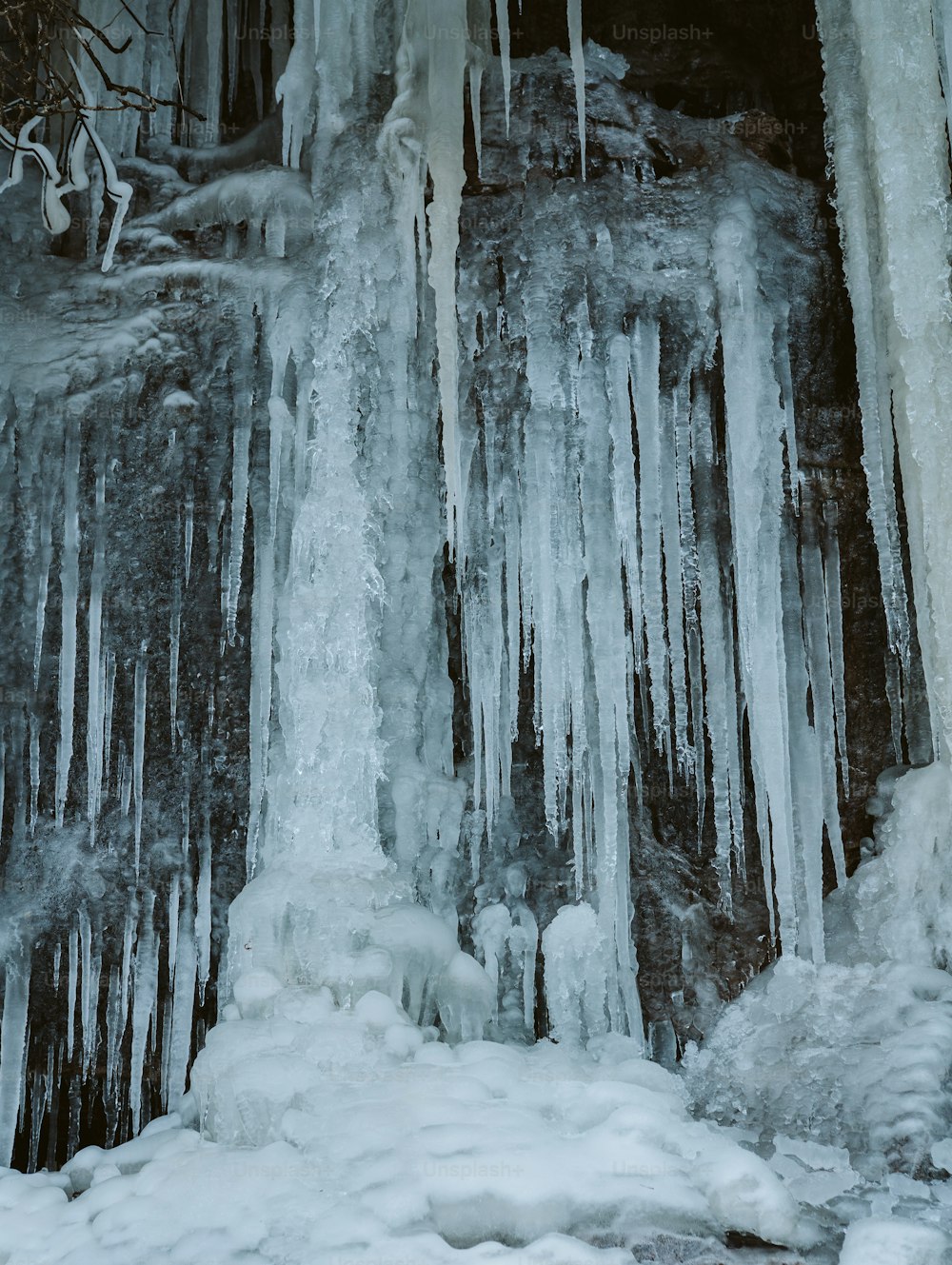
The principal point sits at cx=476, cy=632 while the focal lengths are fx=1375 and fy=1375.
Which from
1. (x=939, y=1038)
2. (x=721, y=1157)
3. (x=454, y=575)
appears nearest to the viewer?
(x=721, y=1157)

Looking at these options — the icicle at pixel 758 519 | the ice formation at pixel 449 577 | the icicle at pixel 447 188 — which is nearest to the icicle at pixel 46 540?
the ice formation at pixel 449 577

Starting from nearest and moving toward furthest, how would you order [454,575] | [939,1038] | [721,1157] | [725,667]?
[721,1157] → [939,1038] → [725,667] → [454,575]

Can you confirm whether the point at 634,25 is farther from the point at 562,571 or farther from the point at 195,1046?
the point at 195,1046

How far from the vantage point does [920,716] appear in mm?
6039

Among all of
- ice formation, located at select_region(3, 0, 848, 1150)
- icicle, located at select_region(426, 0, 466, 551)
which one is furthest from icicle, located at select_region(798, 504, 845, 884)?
icicle, located at select_region(426, 0, 466, 551)

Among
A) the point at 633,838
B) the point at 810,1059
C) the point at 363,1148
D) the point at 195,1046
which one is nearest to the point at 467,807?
the point at 633,838

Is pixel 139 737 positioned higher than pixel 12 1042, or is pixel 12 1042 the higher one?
pixel 139 737

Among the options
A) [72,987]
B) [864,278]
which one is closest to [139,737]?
[72,987]

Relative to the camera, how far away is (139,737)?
6.61 meters

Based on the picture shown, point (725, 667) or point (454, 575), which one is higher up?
point (454, 575)

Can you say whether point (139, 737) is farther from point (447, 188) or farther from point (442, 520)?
point (447, 188)

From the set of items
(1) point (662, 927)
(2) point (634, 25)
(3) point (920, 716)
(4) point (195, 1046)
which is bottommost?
(4) point (195, 1046)

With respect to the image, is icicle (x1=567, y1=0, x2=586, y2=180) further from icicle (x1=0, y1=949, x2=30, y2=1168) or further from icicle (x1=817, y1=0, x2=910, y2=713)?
icicle (x1=0, y1=949, x2=30, y2=1168)

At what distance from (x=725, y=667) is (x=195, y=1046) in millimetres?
3238
